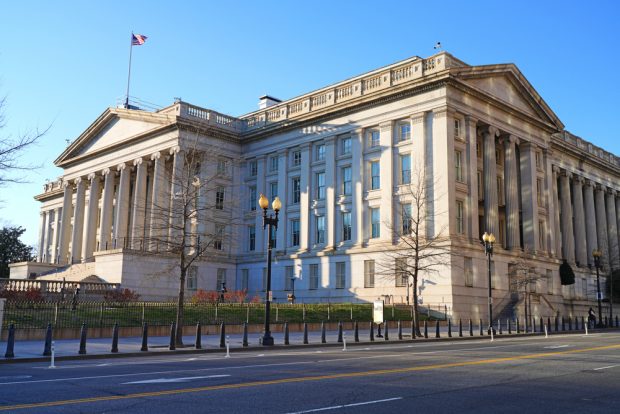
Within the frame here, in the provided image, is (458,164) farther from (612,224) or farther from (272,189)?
(612,224)

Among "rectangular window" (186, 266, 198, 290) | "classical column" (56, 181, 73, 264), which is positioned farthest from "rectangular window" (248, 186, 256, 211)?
"classical column" (56, 181, 73, 264)

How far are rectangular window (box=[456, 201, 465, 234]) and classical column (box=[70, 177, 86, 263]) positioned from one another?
4544 cm

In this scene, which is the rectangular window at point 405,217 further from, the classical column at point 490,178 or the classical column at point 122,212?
the classical column at point 122,212

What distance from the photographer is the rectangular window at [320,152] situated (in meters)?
57.6

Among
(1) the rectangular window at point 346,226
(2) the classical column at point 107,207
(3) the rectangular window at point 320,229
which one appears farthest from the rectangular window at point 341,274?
(2) the classical column at point 107,207

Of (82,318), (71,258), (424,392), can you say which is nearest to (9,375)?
(424,392)

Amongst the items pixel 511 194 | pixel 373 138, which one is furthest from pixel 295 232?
pixel 511 194

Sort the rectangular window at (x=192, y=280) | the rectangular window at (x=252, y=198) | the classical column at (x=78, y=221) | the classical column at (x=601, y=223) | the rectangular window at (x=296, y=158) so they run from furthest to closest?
the classical column at (x=601, y=223) → the classical column at (x=78, y=221) → the rectangular window at (x=252, y=198) → the rectangular window at (x=296, y=158) → the rectangular window at (x=192, y=280)

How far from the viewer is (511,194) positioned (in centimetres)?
5472

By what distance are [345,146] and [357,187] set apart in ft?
15.0

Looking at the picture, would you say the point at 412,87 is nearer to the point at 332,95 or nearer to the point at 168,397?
the point at 332,95

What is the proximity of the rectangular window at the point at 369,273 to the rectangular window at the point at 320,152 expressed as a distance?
38.7ft

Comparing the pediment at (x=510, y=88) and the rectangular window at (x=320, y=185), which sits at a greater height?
the pediment at (x=510, y=88)

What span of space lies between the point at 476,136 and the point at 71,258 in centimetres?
4827
